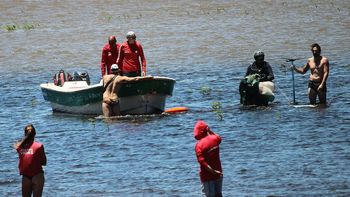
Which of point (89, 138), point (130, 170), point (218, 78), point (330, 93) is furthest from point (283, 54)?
point (130, 170)

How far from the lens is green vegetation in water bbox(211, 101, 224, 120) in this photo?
25.3 metres

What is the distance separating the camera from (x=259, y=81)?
25.1m

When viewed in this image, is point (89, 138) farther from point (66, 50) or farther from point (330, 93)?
point (66, 50)

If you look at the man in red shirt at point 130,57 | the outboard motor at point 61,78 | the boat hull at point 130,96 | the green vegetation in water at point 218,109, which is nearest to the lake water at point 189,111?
the green vegetation in water at point 218,109

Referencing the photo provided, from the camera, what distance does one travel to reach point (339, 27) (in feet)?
143

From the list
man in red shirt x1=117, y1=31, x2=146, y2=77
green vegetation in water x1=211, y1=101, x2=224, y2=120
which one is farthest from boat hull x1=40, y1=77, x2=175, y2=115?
green vegetation in water x1=211, y1=101, x2=224, y2=120

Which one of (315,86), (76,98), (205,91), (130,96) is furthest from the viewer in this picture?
(205,91)

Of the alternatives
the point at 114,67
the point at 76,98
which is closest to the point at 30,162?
the point at 114,67

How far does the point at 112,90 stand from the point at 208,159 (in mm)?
9851

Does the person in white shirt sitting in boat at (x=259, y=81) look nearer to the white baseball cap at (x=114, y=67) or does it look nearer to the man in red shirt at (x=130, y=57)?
the man in red shirt at (x=130, y=57)

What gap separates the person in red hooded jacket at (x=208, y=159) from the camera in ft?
49.2

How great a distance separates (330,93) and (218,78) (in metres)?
4.85

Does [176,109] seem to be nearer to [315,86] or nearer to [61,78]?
[61,78]

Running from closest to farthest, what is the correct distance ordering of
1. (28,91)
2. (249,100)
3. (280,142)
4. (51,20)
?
(280,142) < (249,100) < (28,91) < (51,20)
